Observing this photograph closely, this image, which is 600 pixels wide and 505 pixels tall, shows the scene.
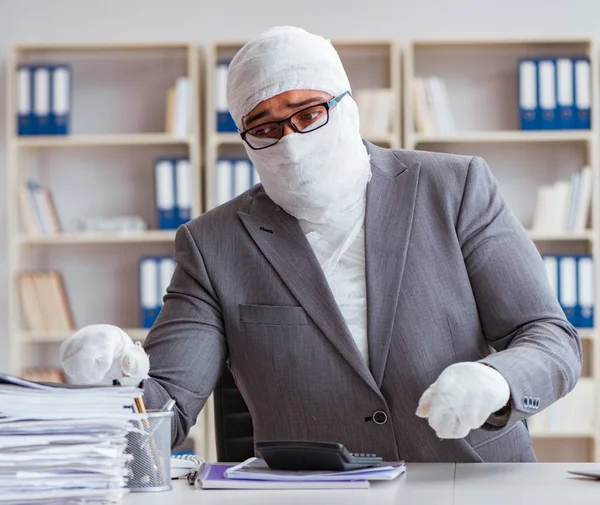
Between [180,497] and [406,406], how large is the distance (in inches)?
21.9

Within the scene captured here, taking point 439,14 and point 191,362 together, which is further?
point 439,14

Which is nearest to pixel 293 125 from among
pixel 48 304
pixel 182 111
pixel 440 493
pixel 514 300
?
pixel 514 300

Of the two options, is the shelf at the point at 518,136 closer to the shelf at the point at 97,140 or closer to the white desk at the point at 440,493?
the shelf at the point at 97,140

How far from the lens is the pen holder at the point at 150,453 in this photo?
4.23ft

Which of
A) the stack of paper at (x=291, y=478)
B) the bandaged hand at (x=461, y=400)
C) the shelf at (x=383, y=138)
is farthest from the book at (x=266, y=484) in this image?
the shelf at (x=383, y=138)

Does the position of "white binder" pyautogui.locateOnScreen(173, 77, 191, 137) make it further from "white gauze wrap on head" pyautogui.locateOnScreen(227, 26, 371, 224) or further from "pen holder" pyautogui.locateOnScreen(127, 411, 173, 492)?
"pen holder" pyautogui.locateOnScreen(127, 411, 173, 492)

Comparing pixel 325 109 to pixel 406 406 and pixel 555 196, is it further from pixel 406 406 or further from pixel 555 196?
pixel 555 196

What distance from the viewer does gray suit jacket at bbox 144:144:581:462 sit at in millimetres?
1709

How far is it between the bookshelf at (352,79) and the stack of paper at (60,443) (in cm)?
301

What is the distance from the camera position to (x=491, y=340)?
5.81ft

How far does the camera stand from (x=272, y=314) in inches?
70.4

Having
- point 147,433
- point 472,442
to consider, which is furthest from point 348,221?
point 147,433

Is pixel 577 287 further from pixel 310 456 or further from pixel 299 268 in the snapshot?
pixel 310 456

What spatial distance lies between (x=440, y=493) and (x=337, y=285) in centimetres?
60
